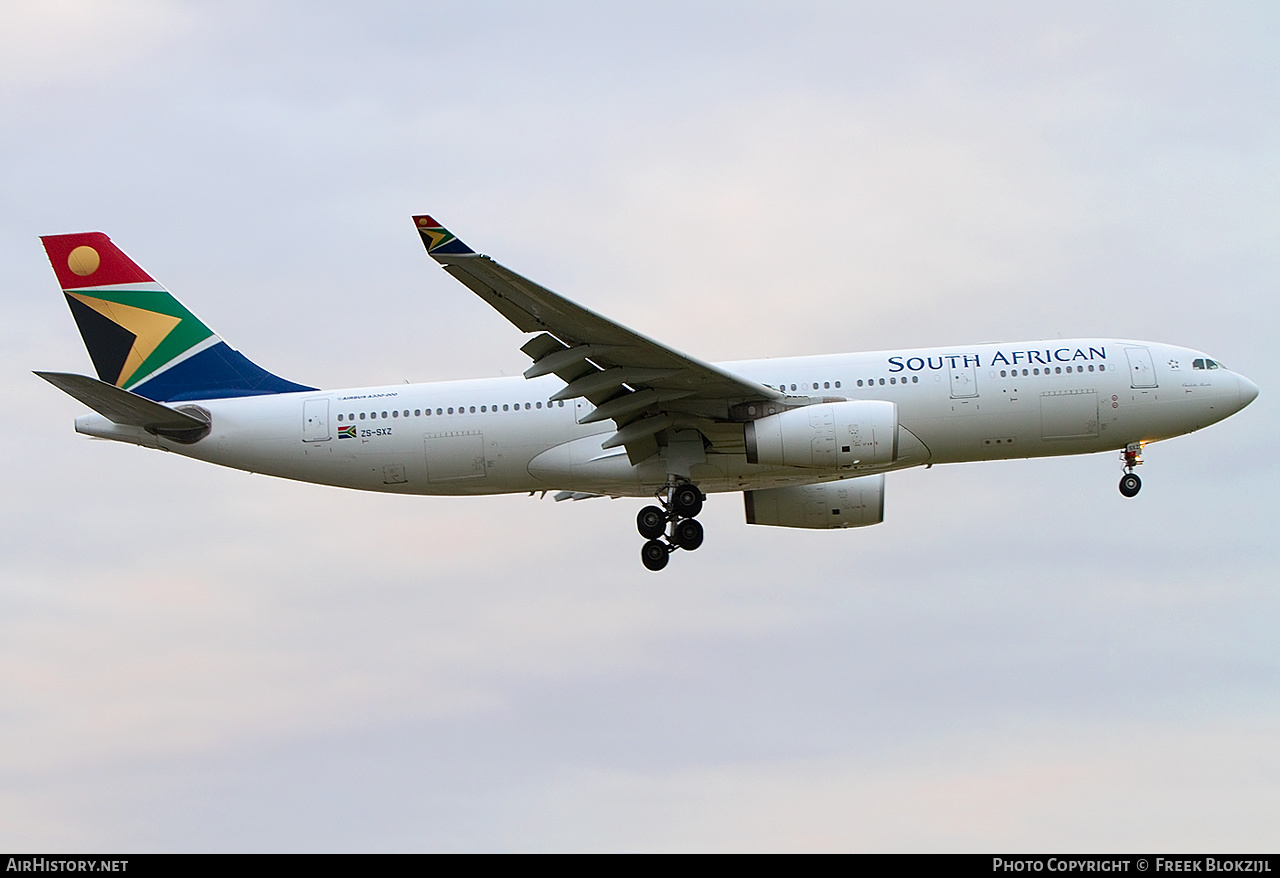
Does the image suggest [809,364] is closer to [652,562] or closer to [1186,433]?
[652,562]

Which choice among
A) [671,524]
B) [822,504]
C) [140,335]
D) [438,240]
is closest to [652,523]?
[671,524]

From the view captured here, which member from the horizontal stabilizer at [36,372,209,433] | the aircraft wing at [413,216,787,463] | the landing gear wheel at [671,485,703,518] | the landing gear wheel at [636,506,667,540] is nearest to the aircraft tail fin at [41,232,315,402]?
the horizontal stabilizer at [36,372,209,433]

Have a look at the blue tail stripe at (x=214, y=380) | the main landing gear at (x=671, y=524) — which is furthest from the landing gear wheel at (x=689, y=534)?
the blue tail stripe at (x=214, y=380)

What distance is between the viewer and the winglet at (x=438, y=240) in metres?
24.6

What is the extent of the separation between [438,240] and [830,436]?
9.25 meters

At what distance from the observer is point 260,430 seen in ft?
108

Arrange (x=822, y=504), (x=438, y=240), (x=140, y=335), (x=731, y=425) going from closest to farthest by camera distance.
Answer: (x=438, y=240), (x=731, y=425), (x=140, y=335), (x=822, y=504)

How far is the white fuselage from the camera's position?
3130cm

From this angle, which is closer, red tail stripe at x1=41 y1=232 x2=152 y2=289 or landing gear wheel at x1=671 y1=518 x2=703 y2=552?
landing gear wheel at x1=671 y1=518 x2=703 y2=552

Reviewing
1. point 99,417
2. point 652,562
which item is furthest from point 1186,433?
point 99,417

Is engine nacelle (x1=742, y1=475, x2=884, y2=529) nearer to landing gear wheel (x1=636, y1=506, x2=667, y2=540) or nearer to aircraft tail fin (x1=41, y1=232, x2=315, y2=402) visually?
landing gear wheel (x1=636, y1=506, x2=667, y2=540)

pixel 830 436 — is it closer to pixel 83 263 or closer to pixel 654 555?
pixel 654 555

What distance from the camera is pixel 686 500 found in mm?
32156
